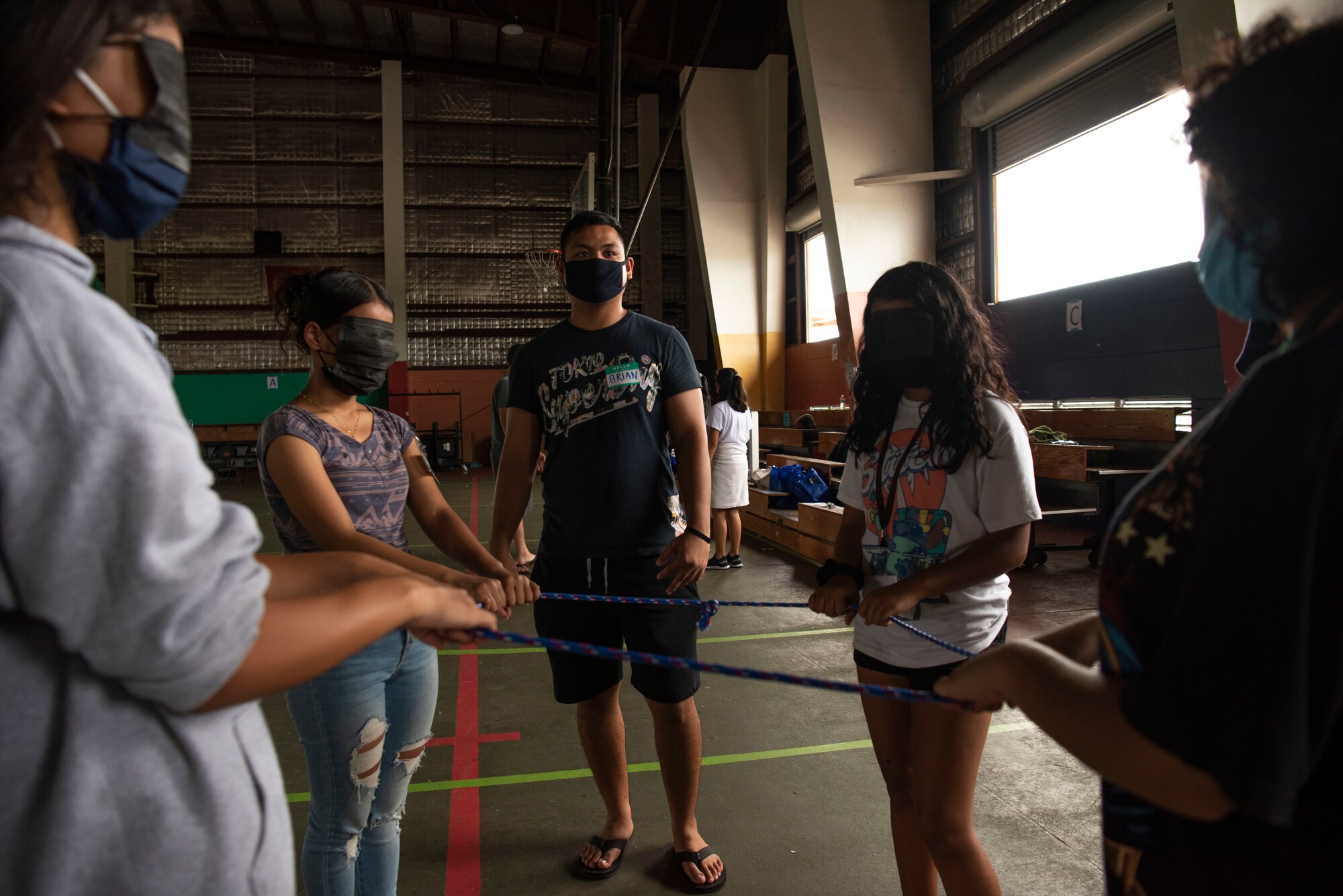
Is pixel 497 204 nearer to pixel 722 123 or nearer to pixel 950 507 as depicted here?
pixel 722 123

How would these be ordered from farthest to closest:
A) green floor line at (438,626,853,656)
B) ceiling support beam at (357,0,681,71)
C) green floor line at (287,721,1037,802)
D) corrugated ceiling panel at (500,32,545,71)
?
corrugated ceiling panel at (500,32,545,71) → ceiling support beam at (357,0,681,71) → green floor line at (438,626,853,656) → green floor line at (287,721,1037,802)

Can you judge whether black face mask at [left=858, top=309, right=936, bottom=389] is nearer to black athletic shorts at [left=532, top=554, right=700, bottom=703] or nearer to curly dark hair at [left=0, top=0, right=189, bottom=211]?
black athletic shorts at [left=532, top=554, right=700, bottom=703]

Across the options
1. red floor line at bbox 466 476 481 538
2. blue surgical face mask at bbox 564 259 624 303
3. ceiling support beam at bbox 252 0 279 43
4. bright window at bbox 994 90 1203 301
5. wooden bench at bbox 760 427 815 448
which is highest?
ceiling support beam at bbox 252 0 279 43

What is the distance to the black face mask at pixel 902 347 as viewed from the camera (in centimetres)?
181

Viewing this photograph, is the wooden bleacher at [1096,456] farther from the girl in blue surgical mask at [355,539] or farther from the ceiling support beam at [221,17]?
the ceiling support beam at [221,17]

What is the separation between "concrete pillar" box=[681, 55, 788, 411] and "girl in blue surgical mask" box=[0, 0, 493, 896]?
1307 cm

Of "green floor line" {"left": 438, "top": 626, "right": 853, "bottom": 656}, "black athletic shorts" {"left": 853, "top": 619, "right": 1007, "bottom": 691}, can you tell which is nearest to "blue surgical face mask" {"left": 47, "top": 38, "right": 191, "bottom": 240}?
"black athletic shorts" {"left": 853, "top": 619, "right": 1007, "bottom": 691}

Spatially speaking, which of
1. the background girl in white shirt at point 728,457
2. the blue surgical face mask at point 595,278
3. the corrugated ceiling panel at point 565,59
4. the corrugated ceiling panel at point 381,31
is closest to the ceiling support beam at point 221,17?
the corrugated ceiling panel at point 381,31

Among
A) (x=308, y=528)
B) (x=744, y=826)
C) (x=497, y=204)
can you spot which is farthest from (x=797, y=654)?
→ (x=497, y=204)

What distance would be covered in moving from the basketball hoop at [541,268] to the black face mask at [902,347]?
15.5m

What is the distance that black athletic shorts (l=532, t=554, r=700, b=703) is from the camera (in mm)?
2322

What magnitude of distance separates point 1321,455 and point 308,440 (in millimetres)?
1740

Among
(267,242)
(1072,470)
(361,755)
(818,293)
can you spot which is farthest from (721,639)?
(267,242)

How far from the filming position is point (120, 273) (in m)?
15.6
